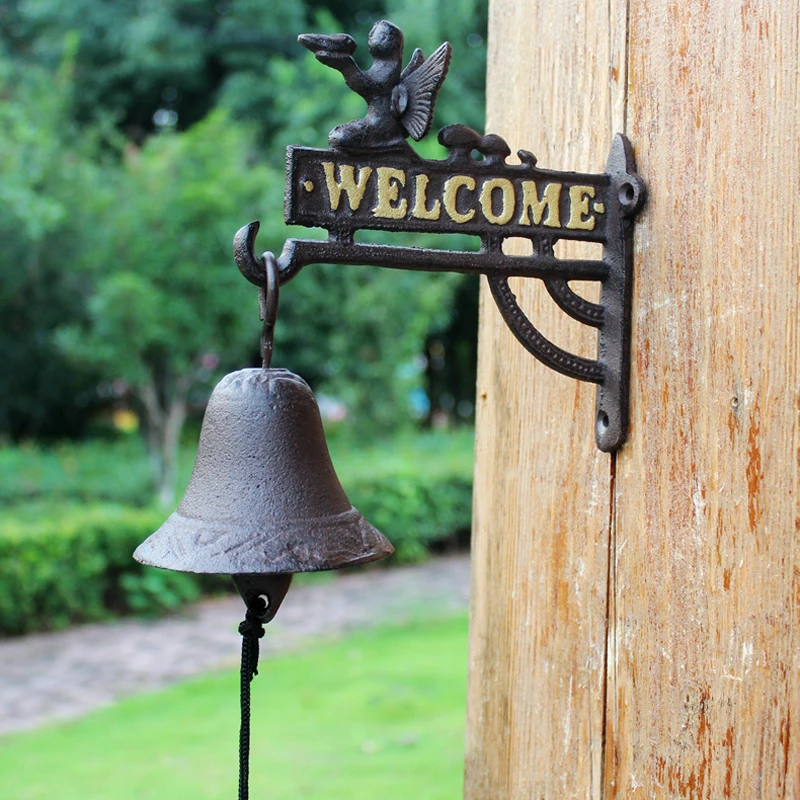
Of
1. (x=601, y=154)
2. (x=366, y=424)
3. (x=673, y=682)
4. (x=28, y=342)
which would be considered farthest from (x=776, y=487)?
(x=28, y=342)

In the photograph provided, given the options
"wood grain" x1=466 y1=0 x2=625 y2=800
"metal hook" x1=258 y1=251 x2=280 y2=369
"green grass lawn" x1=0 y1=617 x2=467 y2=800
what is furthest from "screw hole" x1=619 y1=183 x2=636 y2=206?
"green grass lawn" x1=0 y1=617 x2=467 y2=800

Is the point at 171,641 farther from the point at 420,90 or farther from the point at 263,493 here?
the point at 420,90

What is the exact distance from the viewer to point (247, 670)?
134 centimetres

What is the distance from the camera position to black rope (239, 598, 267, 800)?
4.25 feet

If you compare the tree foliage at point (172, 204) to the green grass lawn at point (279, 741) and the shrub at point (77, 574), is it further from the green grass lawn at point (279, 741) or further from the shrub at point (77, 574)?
the green grass lawn at point (279, 741)

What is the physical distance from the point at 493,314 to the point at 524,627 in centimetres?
62

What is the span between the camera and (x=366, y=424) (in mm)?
13461

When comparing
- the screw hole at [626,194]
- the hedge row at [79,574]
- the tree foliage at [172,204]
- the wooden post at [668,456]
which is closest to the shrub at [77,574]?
the hedge row at [79,574]

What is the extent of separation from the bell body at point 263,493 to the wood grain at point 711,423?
0.41m

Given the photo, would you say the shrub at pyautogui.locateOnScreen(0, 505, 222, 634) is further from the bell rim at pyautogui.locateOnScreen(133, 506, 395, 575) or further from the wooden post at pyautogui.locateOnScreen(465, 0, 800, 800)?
the bell rim at pyautogui.locateOnScreen(133, 506, 395, 575)

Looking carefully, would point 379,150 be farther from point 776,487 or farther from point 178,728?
point 178,728

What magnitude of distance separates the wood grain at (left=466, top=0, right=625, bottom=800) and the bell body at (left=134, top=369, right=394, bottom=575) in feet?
1.25

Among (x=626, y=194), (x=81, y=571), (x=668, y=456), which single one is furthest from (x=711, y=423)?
(x=81, y=571)

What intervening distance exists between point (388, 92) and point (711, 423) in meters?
0.63
